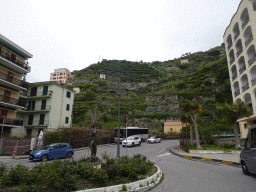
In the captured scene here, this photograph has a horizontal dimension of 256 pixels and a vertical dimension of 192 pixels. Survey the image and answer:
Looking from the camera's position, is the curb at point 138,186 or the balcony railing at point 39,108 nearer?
the curb at point 138,186

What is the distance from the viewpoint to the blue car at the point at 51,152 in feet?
47.1

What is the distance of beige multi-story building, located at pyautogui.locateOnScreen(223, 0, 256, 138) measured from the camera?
78.9ft

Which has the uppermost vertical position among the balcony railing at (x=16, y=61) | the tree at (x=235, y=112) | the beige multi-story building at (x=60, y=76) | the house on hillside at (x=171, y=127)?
the beige multi-story building at (x=60, y=76)

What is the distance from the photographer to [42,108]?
32562 millimetres

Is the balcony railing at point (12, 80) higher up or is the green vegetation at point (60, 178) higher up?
the balcony railing at point (12, 80)

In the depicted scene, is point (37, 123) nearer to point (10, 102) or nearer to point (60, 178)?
point (10, 102)

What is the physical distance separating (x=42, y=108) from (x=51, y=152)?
19886mm

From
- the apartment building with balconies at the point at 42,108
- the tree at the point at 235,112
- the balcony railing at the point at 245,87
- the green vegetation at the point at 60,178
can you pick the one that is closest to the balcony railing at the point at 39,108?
the apartment building with balconies at the point at 42,108

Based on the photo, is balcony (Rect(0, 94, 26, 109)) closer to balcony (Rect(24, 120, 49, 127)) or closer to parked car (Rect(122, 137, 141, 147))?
balcony (Rect(24, 120, 49, 127))

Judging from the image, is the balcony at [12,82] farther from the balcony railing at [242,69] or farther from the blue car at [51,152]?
the balcony railing at [242,69]

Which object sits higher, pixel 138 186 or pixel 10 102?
pixel 10 102

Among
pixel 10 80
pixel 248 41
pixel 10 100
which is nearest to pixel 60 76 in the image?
pixel 10 80

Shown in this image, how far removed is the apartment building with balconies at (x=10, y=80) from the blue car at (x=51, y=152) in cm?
1266

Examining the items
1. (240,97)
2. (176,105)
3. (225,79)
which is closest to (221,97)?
(225,79)
